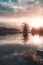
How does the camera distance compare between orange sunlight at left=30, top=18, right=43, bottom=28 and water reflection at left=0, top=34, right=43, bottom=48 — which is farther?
orange sunlight at left=30, top=18, right=43, bottom=28

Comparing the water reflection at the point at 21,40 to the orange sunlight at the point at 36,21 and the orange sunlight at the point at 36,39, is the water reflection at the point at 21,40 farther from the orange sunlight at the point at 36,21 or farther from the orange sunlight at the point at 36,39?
the orange sunlight at the point at 36,21

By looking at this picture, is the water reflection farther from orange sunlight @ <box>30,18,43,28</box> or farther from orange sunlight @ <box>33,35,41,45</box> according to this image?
orange sunlight @ <box>30,18,43,28</box>

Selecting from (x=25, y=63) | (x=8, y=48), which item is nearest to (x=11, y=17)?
(x=8, y=48)

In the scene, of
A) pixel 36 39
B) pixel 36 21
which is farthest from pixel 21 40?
pixel 36 21

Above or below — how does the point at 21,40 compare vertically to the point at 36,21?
below

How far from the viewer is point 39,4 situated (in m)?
6.07

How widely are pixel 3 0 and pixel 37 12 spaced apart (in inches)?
54.6

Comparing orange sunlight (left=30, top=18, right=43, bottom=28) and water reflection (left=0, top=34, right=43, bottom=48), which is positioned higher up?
orange sunlight (left=30, top=18, right=43, bottom=28)

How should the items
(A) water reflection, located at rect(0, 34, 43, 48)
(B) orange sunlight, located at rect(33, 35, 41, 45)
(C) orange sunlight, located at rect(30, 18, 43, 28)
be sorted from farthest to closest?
(C) orange sunlight, located at rect(30, 18, 43, 28)
(B) orange sunlight, located at rect(33, 35, 41, 45)
(A) water reflection, located at rect(0, 34, 43, 48)

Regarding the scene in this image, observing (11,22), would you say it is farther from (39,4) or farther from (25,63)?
(25,63)

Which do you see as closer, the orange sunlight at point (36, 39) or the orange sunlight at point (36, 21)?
the orange sunlight at point (36, 39)

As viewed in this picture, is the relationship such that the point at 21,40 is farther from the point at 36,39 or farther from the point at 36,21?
the point at 36,21

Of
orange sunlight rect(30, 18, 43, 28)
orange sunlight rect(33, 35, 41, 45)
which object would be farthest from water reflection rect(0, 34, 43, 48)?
orange sunlight rect(30, 18, 43, 28)

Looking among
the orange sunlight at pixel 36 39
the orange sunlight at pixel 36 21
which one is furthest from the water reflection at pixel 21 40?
the orange sunlight at pixel 36 21
